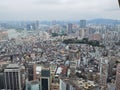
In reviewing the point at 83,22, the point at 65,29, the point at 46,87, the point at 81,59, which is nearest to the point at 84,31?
the point at 65,29

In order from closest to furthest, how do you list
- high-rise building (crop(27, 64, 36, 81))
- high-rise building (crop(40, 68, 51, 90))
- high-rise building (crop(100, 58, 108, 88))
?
high-rise building (crop(40, 68, 51, 90))
high-rise building (crop(100, 58, 108, 88))
high-rise building (crop(27, 64, 36, 81))

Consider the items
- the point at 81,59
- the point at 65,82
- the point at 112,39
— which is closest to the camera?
the point at 65,82

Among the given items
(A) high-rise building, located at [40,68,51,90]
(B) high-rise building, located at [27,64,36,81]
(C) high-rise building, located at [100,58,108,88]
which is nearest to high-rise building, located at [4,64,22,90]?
(A) high-rise building, located at [40,68,51,90]

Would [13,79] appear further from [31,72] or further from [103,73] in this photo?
[103,73]

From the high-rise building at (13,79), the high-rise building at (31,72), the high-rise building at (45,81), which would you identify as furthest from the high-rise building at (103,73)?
the high-rise building at (13,79)

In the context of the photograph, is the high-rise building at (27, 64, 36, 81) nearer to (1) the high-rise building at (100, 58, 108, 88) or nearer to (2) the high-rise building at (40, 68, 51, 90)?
(2) the high-rise building at (40, 68, 51, 90)

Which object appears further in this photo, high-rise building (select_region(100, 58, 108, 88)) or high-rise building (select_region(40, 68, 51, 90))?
high-rise building (select_region(100, 58, 108, 88))

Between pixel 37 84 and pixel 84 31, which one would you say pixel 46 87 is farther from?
pixel 84 31

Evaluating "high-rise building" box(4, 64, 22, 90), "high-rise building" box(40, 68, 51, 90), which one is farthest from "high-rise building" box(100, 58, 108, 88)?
"high-rise building" box(4, 64, 22, 90)

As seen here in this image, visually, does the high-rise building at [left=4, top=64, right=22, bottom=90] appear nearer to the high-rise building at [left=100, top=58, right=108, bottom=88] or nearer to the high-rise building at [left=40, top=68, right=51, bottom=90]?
the high-rise building at [left=40, top=68, right=51, bottom=90]

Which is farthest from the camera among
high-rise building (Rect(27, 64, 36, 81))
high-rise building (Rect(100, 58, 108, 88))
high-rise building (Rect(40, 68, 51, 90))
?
high-rise building (Rect(27, 64, 36, 81))

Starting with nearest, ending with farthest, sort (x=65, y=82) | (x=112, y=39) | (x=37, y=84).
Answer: (x=65, y=82) → (x=37, y=84) → (x=112, y=39)
